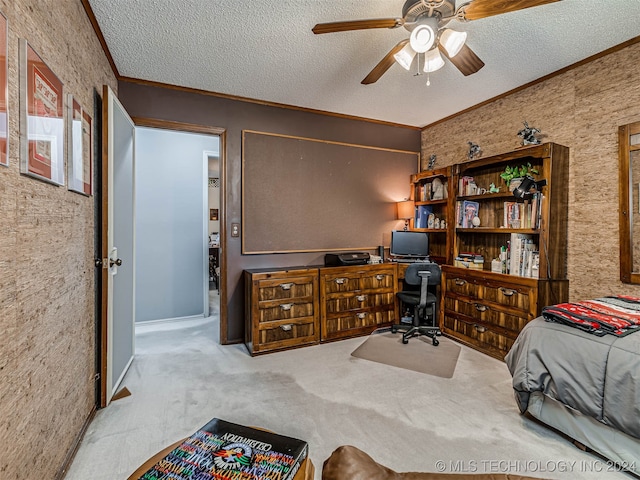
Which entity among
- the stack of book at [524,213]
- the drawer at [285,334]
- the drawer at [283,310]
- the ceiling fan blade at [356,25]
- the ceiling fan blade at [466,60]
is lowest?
the drawer at [285,334]

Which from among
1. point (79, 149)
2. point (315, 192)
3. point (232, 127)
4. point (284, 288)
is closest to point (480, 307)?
point (284, 288)

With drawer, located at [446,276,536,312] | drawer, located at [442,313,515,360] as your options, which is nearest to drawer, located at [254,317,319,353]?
drawer, located at [442,313,515,360]

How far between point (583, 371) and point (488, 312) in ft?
4.99

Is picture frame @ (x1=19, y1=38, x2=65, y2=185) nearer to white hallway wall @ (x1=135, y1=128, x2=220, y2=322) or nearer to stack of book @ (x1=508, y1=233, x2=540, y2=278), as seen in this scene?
white hallway wall @ (x1=135, y1=128, x2=220, y2=322)

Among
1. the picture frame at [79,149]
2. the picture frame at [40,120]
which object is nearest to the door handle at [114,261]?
the picture frame at [79,149]

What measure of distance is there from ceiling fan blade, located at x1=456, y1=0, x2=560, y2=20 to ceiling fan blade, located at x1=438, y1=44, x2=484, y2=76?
9.2 inches

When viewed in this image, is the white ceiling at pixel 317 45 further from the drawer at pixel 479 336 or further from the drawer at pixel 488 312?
the drawer at pixel 479 336

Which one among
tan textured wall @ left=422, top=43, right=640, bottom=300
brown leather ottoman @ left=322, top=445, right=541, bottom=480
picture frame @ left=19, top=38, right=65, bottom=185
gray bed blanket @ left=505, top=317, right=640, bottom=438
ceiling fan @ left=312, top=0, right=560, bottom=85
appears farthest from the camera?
tan textured wall @ left=422, top=43, right=640, bottom=300

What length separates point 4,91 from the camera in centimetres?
110

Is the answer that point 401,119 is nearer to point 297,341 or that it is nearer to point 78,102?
point 297,341

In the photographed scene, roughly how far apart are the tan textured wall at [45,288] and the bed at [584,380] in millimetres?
2472

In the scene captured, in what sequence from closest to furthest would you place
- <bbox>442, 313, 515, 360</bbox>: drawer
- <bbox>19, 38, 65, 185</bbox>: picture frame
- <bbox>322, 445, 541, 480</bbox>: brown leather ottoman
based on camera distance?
<bbox>322, 445, 541, 480</bbox>: brown leather ottoman < <bbox>19, 38, 65, 185</bbox>: picture frame < <bbox>442, 313, 515, 360</bbox>: drawer

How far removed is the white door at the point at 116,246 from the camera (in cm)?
224

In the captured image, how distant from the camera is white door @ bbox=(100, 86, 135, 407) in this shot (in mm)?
2240
